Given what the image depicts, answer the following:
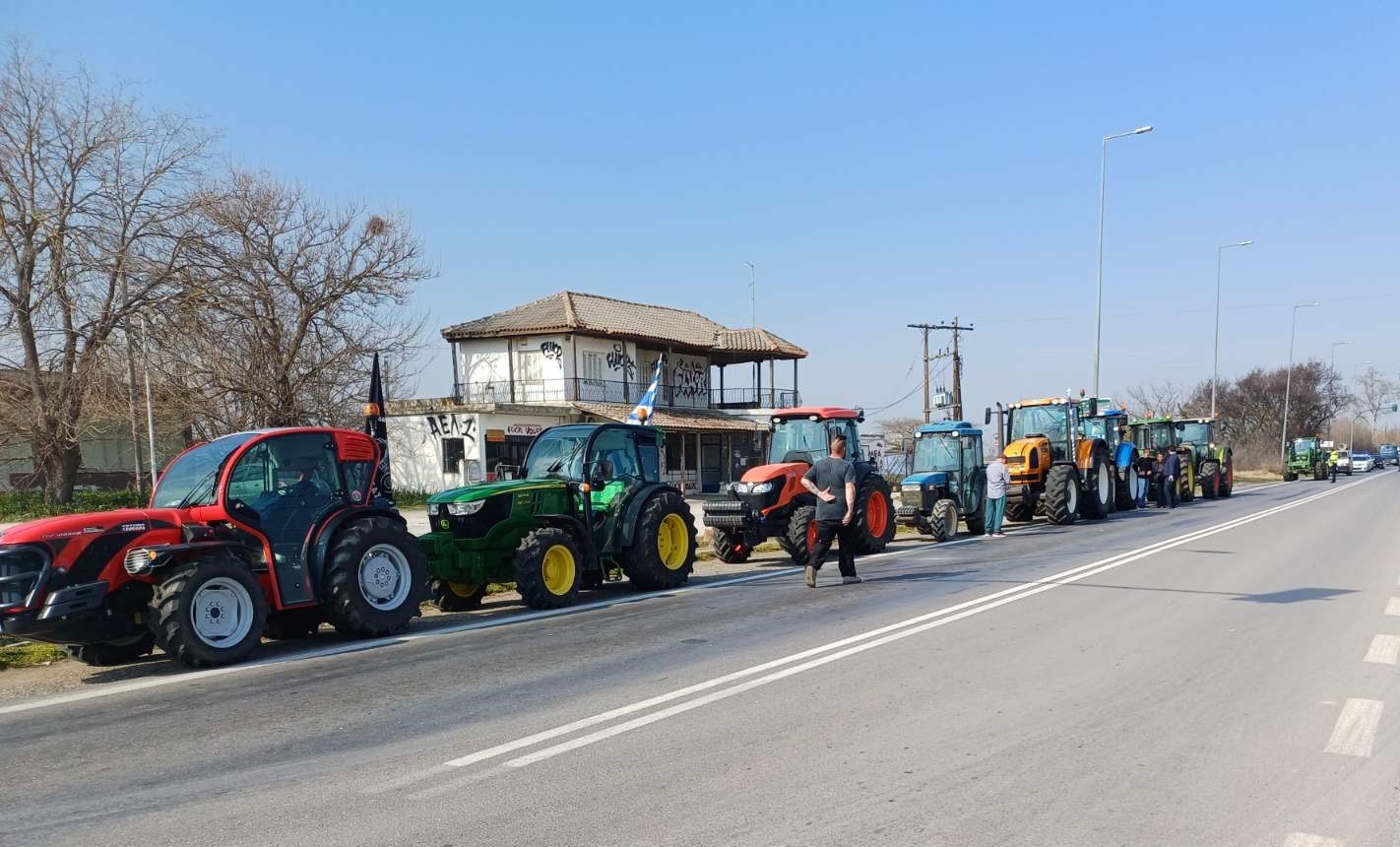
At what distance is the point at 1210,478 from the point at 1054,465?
1454 cm

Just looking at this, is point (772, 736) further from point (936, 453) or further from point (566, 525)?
point (936, 453)

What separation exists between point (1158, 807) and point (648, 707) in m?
3.11

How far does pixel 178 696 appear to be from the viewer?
296 inches

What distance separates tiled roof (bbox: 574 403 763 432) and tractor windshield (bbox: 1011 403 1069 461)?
48.5 ft

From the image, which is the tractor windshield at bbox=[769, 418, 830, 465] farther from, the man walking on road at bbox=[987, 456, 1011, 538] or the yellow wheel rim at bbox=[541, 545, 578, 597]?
the yellow wheel rim at bbox=[541, 545, 578, 597]

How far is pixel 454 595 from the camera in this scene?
1202cm

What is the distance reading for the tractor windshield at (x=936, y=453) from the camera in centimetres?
2083

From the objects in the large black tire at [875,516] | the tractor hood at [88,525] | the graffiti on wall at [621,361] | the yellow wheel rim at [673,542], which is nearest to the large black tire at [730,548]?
the large black tire at [875,516]

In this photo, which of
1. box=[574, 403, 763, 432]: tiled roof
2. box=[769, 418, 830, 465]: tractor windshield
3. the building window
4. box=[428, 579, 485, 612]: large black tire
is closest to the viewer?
box=[428, 579, 485, 612]: large black tire

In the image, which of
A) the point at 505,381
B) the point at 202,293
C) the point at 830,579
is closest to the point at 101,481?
the point at 505,381

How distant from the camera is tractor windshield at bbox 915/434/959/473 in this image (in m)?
20.8

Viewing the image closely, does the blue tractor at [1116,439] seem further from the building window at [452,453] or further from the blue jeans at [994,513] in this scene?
the building window at [452,453]

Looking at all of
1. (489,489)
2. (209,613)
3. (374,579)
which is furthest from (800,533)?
(209,613)

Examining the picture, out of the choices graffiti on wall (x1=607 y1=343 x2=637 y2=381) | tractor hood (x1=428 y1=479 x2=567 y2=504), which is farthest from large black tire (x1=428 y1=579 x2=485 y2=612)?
graffiti on wall (x1=607 y1=343 x2=637 y2=381)
